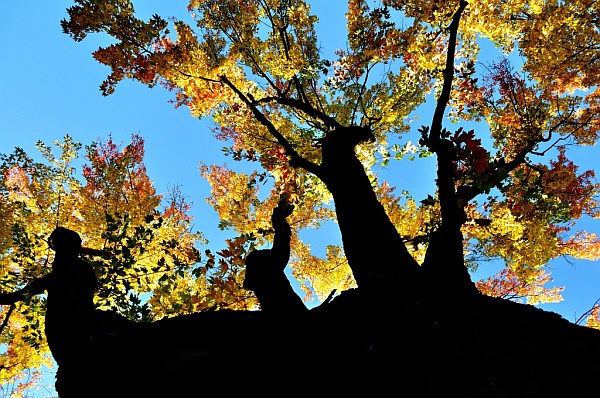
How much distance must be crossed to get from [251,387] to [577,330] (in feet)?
6.10

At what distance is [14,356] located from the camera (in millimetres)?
8312

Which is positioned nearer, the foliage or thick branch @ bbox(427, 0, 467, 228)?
thick branch @ bbox(427, 0, 467, 228)

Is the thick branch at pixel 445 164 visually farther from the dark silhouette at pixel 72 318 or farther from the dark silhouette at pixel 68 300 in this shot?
the dark silhouette at pixel 68 300

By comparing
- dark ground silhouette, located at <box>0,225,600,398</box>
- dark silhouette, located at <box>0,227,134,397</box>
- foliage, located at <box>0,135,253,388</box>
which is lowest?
dark ground silhouette, located at <box>0,225,600,398</box>

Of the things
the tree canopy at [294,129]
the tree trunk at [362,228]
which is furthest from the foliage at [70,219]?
the tree trunk at [362,228]

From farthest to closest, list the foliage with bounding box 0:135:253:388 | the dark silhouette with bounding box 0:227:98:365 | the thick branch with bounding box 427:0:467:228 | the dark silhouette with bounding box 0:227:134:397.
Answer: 1. the foliage with bounding box 0:135:253:388
2. the thick branch with bounding box 427:0:467:228
3. the dark silhouette with bounding box 0:227:98:365
4. the dark silhouette with bounding box 0:227:134:397

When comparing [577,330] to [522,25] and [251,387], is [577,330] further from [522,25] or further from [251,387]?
[522,25]

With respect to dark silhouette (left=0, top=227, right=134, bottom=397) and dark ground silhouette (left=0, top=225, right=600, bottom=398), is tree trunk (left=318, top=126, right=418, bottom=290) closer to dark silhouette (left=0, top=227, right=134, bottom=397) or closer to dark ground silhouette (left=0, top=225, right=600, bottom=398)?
dark ground silhouette (left=0, top=225, right=600, bottom=398)

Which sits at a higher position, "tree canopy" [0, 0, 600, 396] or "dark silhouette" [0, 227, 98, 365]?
"tree canopy" [0, 0, 600, 396]

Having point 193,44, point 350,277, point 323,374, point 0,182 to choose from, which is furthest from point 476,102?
point 0,182

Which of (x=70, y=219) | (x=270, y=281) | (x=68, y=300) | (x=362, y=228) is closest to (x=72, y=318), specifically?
(x=68, y=300)

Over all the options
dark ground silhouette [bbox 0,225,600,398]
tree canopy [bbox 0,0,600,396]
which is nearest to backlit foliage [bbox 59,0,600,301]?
tree canopy [bbox 0,0,600,396]

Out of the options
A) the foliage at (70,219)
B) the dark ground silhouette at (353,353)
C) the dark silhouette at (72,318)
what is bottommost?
the dark ground silhouette at (353,353)

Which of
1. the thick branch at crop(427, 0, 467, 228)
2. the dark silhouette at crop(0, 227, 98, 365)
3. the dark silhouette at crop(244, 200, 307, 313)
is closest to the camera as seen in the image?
the dark silhouette at crop(0, 227, 98, 365)
